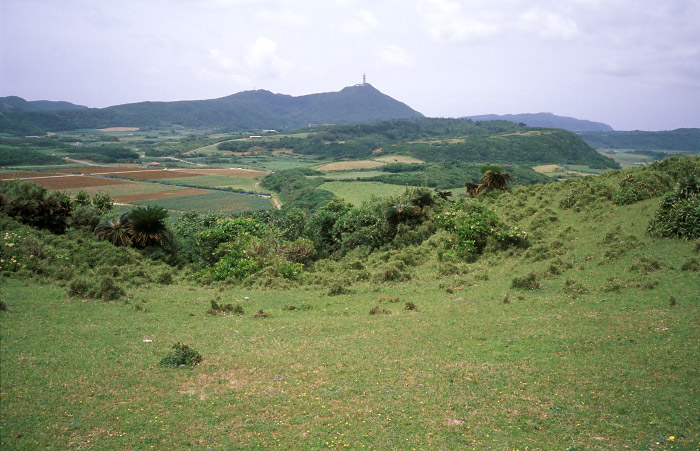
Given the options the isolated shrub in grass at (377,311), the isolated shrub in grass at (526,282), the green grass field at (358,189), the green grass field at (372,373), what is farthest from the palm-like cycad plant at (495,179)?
the green grass field at (358,189)

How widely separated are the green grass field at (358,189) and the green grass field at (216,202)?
12038mm

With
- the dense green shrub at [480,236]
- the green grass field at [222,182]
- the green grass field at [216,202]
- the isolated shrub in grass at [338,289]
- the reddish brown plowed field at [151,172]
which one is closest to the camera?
the isolated shrub in grass at [338,289]

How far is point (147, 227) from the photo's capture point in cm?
2197

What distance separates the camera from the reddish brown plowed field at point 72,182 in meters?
63.5

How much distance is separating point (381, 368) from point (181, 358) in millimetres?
4465

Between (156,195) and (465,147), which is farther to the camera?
(465,147)

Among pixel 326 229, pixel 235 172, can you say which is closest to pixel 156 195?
pixel 235 172

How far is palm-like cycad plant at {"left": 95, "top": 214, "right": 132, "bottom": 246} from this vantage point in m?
21.2

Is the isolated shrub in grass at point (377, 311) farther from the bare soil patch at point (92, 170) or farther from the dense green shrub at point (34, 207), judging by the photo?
the bare soil patch at point (92, 170)

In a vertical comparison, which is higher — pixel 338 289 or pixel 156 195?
pixel 338 289

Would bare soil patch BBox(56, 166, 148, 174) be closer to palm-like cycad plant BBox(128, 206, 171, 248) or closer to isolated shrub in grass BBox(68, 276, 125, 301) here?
palm-like cycad plant BBox(128, 206, 171, 248)

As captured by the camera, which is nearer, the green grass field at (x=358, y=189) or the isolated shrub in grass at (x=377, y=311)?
the isolated shrub in grass at (x=377, y=311)

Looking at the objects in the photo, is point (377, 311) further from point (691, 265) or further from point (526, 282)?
point (691, 265)

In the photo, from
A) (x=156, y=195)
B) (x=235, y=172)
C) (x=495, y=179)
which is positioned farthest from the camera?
(x=235, y=172)
